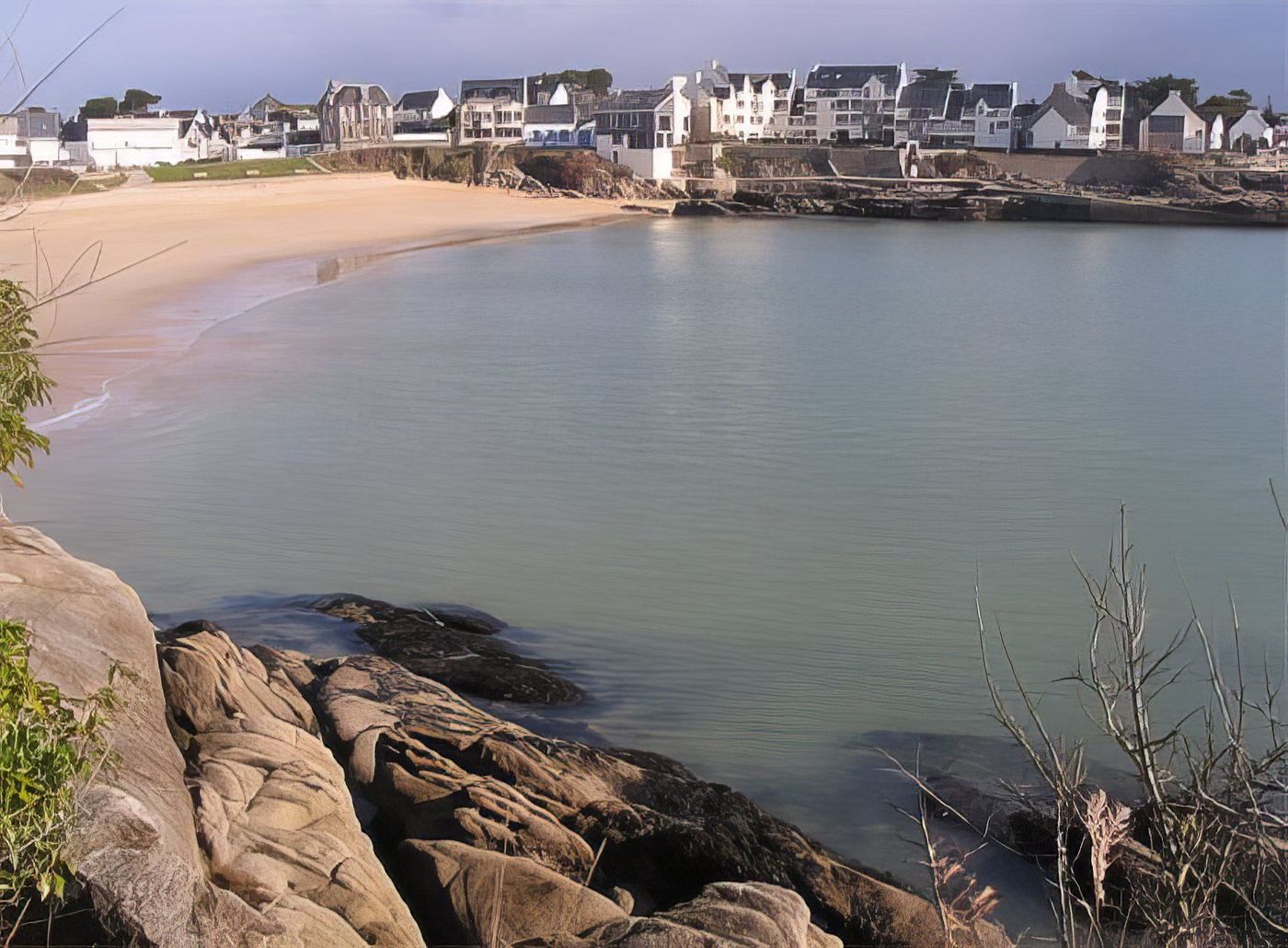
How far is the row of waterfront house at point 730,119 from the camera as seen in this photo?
207 feet

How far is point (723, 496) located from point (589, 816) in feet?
22.2

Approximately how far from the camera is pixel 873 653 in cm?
769

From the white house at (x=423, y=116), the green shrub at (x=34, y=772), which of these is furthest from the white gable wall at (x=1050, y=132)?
the green shrub at (x=34, y=772)

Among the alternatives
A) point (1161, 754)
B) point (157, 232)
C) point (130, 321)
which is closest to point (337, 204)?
point (157, 232)

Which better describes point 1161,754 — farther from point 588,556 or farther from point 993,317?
point 993,317

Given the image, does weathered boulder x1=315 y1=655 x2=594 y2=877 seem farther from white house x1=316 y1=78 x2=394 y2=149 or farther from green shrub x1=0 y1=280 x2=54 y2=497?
white house x1=316 y1=78 x2=394 y2=149

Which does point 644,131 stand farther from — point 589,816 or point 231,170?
point 589,816

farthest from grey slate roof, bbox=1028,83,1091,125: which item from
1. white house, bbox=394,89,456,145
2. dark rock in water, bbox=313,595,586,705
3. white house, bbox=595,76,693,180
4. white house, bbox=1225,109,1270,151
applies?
dark rock in water, bbox=313,595,586,705

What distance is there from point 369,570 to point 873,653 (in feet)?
11.7

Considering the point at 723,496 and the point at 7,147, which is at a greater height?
the point at 7,147

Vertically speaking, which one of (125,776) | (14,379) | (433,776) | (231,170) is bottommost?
(433,776)

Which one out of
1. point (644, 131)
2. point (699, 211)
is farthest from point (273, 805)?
point (644, 131)

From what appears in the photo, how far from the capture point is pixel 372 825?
473 cm

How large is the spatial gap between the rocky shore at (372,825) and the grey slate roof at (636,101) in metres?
58.4
